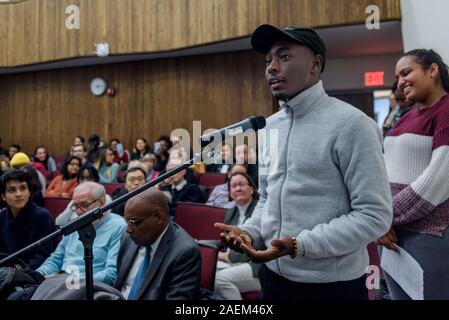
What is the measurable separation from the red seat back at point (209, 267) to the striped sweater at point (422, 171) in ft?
3.02

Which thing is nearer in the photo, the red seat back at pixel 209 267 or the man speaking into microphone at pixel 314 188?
the man speaking into microphone at pixel 314 188

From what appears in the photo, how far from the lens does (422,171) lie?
134cm

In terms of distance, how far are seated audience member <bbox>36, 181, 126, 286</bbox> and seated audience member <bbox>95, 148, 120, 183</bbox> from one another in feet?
9.78

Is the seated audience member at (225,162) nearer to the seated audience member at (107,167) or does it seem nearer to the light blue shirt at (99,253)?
the seated audience member at (107,167)

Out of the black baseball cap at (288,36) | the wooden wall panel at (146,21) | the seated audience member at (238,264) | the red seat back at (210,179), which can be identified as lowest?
the seated audience member at (238,264)

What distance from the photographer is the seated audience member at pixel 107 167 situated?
5.51m

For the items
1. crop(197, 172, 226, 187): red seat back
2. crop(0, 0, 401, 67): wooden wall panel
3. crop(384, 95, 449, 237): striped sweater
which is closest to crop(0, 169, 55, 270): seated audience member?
crop(384, 95, 449, 237): striped sweater

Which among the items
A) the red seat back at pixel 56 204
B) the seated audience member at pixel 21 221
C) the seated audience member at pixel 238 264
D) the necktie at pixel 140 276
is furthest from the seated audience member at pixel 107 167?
the necktie at pixel 140 276

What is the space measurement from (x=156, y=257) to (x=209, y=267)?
0.31 meters

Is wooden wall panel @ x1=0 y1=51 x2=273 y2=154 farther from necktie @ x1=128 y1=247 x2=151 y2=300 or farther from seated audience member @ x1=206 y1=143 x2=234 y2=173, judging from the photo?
necktie @ x1=128 y1=247 x2=151 y2=300
